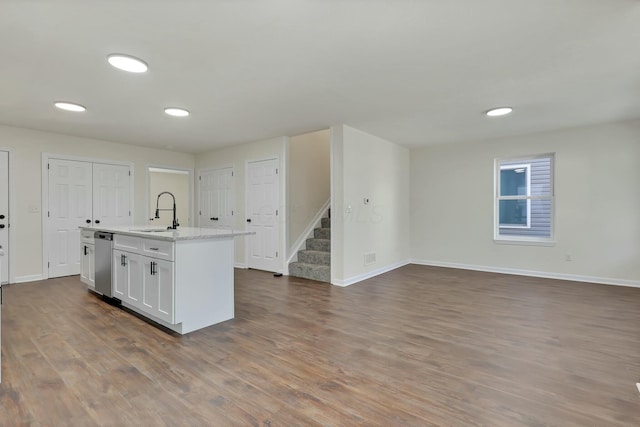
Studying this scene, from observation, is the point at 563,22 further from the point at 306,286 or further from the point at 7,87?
the point at 7,87

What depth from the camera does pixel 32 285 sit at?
4570 mm

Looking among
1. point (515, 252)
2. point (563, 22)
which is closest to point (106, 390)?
point (563, 22)

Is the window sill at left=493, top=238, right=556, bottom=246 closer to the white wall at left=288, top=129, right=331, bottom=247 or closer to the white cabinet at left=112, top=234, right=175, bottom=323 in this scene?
the white wall at left=288, top=129, right=331, bottom=247

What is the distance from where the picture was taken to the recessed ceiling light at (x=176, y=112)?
388cm

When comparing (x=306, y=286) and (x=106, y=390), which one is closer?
(x=106, y=390)

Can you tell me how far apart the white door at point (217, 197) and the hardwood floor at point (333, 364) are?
2.88 metres

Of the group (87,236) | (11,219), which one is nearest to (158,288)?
(87,236)

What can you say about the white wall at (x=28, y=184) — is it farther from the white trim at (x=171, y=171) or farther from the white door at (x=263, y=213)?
the white door at (x=263, y=213)

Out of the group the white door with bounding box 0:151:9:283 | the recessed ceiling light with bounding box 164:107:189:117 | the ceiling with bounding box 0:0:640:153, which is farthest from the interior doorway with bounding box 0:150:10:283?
the recessed ceiling light with bounding box 164:107:189:117

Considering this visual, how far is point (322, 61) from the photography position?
2.62 metres

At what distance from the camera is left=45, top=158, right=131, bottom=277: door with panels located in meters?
5.06

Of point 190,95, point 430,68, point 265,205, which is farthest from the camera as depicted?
point 265,205

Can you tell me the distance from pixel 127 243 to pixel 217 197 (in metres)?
3.29

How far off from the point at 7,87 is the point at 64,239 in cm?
287
